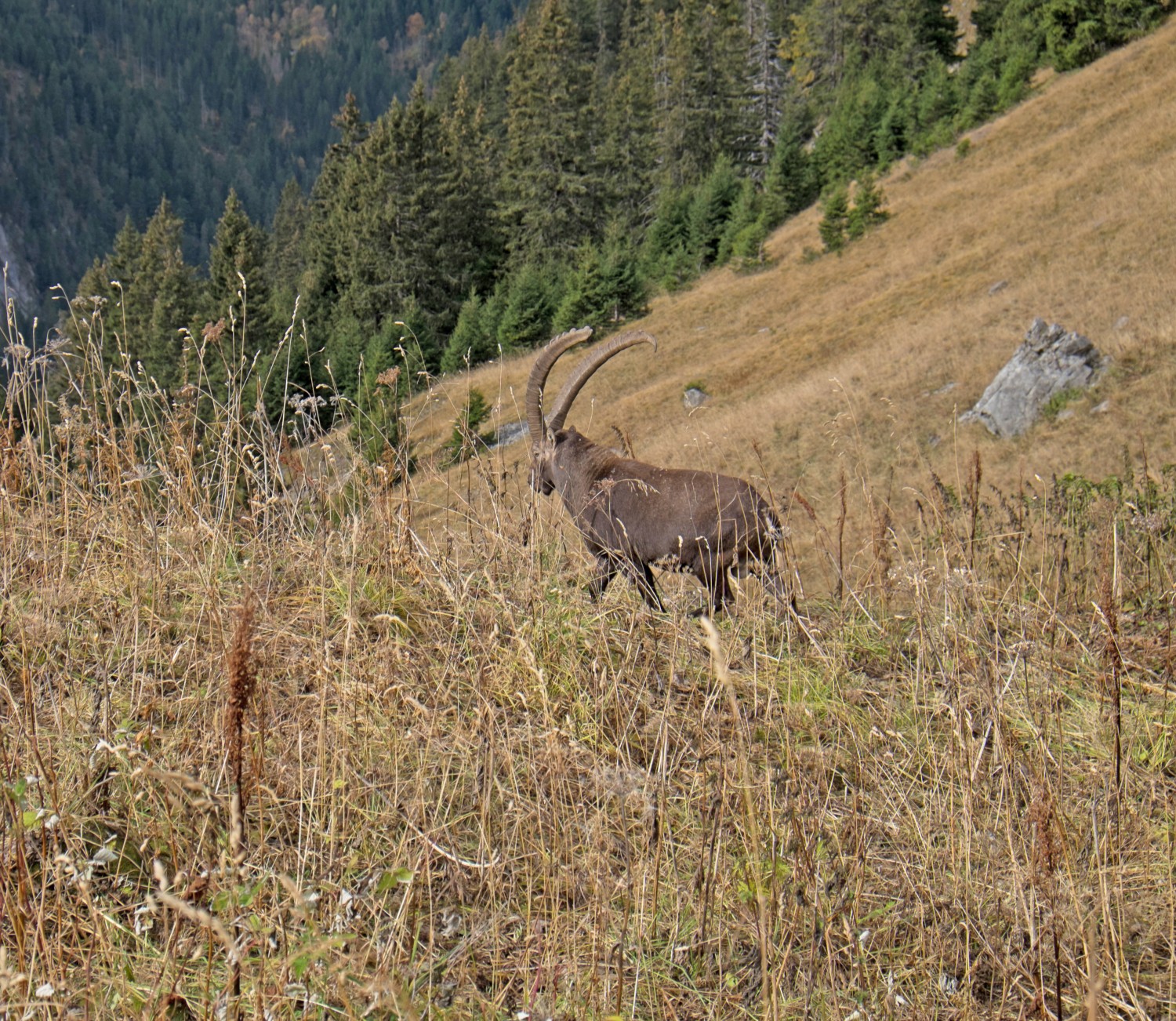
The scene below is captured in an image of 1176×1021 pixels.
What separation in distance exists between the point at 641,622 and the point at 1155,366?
1742 cm

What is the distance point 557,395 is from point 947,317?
22.3 m

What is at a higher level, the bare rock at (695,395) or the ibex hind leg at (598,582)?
the ibex hind leg at (598,582)

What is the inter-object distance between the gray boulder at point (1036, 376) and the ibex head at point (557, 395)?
45.2ft

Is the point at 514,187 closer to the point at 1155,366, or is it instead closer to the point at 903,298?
the point at 903,298

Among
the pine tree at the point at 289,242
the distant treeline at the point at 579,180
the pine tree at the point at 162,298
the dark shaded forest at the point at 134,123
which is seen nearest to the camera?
the pine tree at the point at 162,298

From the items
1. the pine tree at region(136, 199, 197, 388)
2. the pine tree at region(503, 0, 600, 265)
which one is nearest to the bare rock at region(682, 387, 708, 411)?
the pine tree at region(136, 199, 197, 388)

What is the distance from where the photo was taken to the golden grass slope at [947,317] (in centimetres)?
1733

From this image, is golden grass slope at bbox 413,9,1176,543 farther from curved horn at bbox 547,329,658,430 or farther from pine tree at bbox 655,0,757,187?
pine tree at bbox 655,0,757,187

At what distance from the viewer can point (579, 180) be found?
5334 cm

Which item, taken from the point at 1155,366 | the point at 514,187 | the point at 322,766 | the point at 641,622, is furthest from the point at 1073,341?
the point at 514,187

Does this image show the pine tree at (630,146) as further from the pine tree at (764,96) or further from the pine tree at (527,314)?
the pine tree at (527,314)

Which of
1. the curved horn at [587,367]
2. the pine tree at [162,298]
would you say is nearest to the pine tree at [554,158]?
the pine tree at [162,298]

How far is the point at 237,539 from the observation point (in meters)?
4.00

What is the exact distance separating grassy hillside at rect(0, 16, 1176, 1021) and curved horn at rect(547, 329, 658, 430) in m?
1.87
